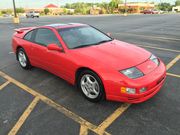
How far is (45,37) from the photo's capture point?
5.12m

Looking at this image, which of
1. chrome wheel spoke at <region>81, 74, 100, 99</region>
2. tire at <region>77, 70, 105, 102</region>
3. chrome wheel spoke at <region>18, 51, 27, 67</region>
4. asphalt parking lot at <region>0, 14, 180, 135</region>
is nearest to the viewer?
asphalt parking lot at <region>0, 14, 180, 135</region>

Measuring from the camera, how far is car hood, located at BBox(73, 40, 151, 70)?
148 inches

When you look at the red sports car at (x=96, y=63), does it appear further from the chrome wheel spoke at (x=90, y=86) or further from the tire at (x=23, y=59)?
the tire at (x=23, y=59)

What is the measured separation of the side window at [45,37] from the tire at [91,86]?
3.52 ft

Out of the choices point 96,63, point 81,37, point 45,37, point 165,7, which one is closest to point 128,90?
point 96,63

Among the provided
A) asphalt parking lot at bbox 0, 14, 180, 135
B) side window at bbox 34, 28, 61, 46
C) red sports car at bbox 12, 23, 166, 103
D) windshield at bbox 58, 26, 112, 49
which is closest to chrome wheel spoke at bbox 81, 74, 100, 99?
red sports car at bbox 12, 23, 166, 103

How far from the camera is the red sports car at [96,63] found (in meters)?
3.48

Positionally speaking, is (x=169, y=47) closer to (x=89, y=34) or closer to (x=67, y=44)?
(x=89, y=34)

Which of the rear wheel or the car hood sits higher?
the car hood

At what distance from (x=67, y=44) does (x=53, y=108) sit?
1.45 m

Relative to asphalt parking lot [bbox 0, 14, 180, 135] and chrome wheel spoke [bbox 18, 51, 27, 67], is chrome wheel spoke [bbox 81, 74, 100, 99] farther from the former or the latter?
chrome wheel spoke [bbox 18, 51, 27, 67]

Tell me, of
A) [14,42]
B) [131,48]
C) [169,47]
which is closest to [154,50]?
[169,47]

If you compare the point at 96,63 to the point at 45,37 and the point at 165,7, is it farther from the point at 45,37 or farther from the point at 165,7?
the point at 165,7

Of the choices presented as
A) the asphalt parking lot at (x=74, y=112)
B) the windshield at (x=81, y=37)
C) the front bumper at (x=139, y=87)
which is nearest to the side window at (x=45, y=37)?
the windshield at (x=81, y=37)
